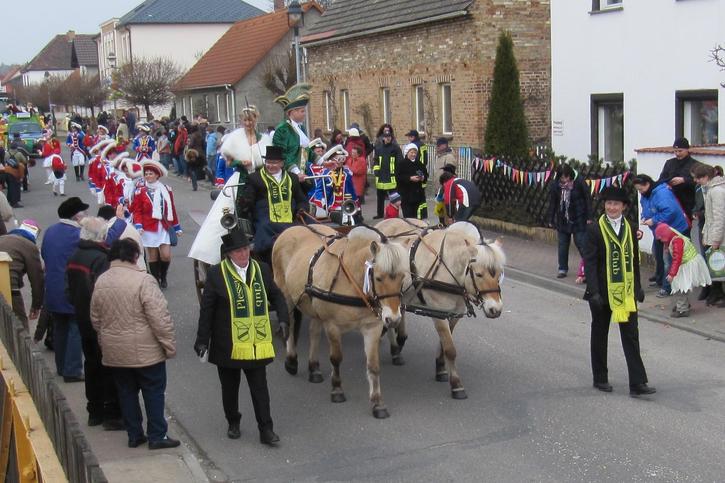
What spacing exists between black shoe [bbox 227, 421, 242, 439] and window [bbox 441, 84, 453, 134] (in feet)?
59.6

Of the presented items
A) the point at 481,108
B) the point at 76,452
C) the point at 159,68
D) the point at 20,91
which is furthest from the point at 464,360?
the point at 20,91

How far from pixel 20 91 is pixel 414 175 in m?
88.6

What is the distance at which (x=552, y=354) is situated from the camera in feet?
36.0

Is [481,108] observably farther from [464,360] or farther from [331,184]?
[464,360]

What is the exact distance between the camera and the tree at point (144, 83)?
54.5m

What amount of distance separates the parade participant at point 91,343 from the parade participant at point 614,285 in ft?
14.6

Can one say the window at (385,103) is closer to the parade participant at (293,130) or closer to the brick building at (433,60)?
the brick building at (433,60)

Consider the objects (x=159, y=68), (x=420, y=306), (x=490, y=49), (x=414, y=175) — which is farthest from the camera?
(x=159, y=68)

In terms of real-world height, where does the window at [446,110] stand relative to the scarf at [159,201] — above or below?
above

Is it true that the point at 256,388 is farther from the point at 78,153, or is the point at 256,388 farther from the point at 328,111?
the point at 78,153

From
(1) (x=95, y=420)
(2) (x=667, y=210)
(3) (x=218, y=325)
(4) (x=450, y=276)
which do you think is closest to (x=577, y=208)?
(2) (x=667, y=210)

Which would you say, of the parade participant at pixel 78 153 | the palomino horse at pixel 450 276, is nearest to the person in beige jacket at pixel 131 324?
the palomino horse at pixel 450 276

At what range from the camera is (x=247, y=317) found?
806cm

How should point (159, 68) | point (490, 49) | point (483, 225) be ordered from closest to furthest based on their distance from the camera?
point (483, 225), point (490, 49), point (159, 68)
